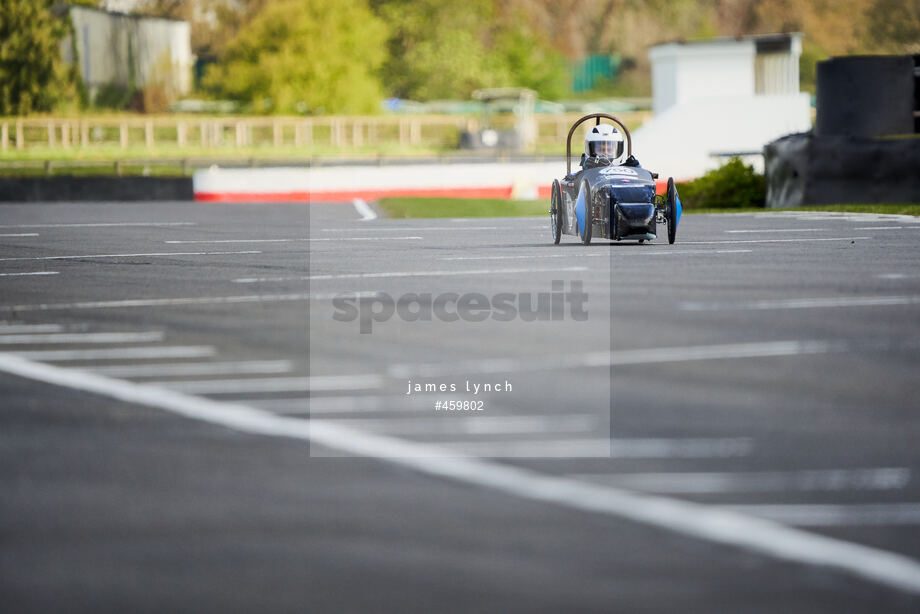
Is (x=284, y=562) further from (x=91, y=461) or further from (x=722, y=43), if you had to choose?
(x=722, y=43)

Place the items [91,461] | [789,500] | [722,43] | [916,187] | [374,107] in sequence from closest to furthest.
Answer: [789,500], [91,461], [916,187], [722,43], [374,107]

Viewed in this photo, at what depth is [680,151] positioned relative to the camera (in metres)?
45.2

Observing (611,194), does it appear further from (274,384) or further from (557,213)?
(274,384)

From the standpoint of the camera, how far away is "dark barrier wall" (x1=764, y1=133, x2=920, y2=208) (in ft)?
87.8

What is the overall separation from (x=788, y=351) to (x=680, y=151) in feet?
122

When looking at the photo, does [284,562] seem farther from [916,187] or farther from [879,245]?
[916,187]

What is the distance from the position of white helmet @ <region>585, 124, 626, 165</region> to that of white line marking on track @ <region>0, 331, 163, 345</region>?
813 centimetres

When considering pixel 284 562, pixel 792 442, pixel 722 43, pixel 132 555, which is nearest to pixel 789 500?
pixel 792 442

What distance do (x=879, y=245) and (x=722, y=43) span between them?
1350 inches

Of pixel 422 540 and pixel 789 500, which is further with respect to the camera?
pixel 789 500

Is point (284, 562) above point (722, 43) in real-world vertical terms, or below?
below

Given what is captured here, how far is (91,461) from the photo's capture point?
588 centimetres

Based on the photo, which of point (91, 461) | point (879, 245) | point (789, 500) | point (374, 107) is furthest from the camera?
point (374, 107)

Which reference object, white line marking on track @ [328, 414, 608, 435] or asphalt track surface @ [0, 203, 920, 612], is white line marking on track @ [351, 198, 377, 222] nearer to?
asphalt track surface @ [0, 203, 920, 612]
